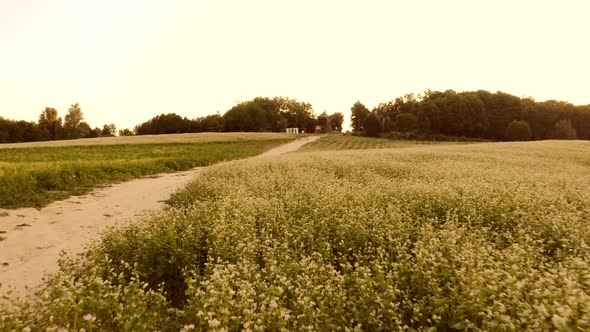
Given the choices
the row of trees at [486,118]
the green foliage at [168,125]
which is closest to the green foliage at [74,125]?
the green foliage at [168,125]

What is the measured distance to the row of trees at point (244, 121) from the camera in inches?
4183

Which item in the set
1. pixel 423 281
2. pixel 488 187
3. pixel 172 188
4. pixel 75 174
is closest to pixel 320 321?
pixel 423 281

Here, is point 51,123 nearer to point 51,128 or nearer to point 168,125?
point 51,128

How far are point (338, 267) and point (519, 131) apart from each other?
8918 cm

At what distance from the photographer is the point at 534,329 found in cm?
351

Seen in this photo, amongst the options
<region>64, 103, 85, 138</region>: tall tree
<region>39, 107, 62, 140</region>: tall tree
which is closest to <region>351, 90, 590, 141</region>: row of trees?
<region>39, 107, 62, 140</region>: tall tree

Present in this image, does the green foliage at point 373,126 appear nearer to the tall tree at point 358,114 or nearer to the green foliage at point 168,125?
the tall tree at point 358,114

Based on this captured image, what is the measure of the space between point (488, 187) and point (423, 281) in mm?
7255

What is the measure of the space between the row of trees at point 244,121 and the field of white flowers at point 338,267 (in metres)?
97.9

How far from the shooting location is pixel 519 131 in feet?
263

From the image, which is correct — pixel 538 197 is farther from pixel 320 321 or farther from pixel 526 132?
pixel 526 132

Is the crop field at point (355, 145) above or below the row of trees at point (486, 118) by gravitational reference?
below

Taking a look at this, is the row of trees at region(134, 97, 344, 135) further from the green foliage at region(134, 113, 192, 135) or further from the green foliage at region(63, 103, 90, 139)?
the green foliage at region(63, 103, 90, 139)

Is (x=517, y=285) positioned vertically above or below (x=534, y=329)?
above
